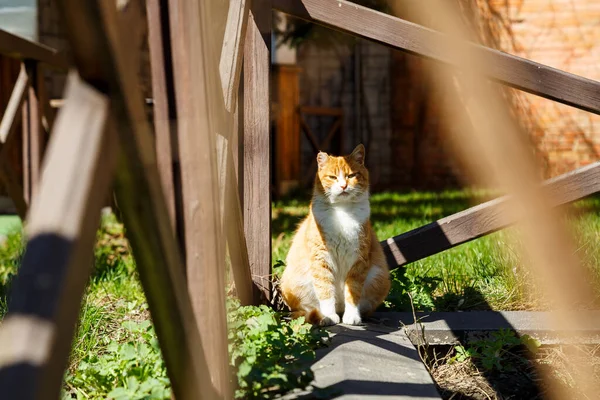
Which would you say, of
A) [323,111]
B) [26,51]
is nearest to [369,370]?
[26,51]

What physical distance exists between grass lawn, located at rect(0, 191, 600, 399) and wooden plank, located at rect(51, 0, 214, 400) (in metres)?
0.38

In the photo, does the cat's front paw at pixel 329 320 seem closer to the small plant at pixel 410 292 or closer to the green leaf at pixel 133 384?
the small plant at pixel 410 292

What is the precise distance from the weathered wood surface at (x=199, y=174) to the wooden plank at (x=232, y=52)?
88cm

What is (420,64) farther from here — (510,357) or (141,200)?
(141,200)

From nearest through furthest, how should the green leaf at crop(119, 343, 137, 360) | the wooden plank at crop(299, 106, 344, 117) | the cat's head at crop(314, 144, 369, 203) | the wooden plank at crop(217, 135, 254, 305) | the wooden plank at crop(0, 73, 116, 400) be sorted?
the wooden plank at crop(0, 73, 116, 400)
the green leaf at crop(119, 343, 137, 360)
the wooden plank at crop(217, 135, 254, 305)
the cat's head at crop(314, 144, 369, 203)
the wooden plank at crop(299, 106, 344, 117)

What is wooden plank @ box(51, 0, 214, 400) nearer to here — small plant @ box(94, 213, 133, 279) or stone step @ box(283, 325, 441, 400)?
stone step @ box(283, 325, 441, 400)

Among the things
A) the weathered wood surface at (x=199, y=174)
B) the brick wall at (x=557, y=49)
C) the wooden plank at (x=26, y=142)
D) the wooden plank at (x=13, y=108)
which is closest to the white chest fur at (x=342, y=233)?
the weathered wood surface at (x=199, y=174)

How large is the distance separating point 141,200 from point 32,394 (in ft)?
1.66

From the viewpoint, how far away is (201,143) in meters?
1.61

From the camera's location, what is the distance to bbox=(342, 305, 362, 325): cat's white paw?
9.86ft

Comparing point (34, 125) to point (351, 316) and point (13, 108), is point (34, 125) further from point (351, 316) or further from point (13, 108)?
point (351, 316)

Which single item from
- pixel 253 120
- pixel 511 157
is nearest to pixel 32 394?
pixel 511 157

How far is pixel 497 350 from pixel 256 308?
1.00 meters

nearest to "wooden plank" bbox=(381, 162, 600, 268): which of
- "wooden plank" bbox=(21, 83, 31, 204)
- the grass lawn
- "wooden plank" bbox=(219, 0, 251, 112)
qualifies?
the grass lawn
